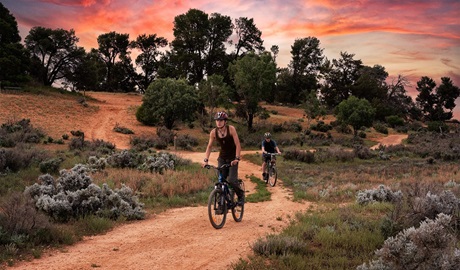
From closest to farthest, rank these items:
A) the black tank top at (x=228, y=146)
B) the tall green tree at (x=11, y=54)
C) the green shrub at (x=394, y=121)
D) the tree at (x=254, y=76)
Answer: the black tank top at (x=228, y=146) < the tree at (x=254, y=76) < the tall green tree at (x=11, y=54) < the green shrub at (x=394, y=121)

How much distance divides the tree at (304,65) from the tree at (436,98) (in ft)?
88.9

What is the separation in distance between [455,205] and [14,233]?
1022 cm

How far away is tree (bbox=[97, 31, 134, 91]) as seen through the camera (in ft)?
255

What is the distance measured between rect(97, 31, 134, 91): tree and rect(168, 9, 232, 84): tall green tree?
21.8 metres

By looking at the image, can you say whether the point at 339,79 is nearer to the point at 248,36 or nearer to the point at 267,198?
the point at 248,36

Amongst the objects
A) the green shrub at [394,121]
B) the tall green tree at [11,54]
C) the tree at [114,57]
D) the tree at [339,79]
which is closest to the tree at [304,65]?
the tree at [339,79]

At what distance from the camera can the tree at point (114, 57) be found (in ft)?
255

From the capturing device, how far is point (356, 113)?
51375 millimetres

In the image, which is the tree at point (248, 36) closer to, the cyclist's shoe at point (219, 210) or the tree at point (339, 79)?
the tree at point (339, 79)

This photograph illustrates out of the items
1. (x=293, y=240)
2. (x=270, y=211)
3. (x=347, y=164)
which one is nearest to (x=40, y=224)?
(x=293, y=240)

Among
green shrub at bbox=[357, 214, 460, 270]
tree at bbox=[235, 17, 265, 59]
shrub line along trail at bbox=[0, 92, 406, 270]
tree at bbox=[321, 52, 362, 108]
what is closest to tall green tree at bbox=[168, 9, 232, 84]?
tree at bbox=[235, 17, 265, 59]

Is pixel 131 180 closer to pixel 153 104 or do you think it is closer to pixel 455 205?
pixel 455 205

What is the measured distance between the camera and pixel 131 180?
48.3 ft

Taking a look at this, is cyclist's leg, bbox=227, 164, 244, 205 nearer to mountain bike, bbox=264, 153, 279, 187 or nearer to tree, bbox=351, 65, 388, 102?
mountain bike, bbox=264, 153, 279, 187
